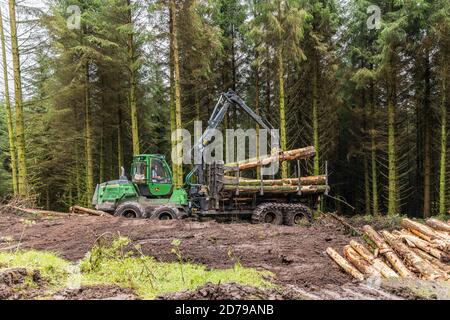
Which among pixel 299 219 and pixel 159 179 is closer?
pixel 299 219

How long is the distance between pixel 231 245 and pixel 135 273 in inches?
114

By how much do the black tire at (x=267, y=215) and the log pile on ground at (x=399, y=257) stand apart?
5.08 m

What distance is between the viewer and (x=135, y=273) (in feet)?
17.5

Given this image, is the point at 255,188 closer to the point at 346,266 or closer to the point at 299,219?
the point at 299,219

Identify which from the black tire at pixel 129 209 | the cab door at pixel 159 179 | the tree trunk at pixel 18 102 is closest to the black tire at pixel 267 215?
the cab door at pixel 159 179

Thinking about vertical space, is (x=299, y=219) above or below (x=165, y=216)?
below

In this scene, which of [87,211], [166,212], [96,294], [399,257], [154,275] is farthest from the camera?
[87,211]

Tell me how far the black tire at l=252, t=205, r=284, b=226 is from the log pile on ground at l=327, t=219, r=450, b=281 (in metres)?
5.08

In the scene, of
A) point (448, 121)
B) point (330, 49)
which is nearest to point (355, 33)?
point (330, 49)

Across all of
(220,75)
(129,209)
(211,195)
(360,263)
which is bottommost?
(129,209)

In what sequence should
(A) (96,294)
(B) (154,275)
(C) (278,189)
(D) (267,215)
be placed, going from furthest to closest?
(C) (278,189), (D) (267,215), (B) (154,275), (A) (96,294)

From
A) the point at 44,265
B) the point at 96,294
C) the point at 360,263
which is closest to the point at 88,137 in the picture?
the point at 44,265

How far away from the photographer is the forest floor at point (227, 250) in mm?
4230

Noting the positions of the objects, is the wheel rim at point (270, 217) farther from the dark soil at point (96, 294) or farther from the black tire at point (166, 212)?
the dark soil at point (96, 294)
